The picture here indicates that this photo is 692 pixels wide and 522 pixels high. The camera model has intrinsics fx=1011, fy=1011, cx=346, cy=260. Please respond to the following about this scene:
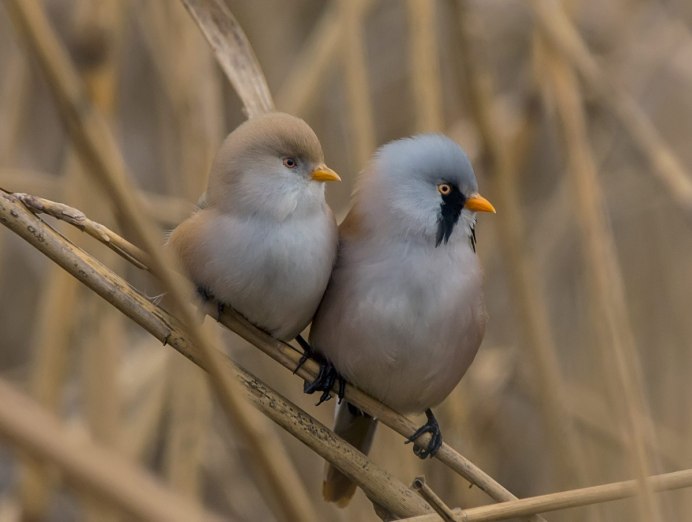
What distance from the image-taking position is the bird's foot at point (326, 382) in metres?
1.76

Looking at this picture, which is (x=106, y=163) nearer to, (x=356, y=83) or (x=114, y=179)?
(x=114, y=179)

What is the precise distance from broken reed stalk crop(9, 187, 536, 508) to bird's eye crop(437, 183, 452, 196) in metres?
0.37

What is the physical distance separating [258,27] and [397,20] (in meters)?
0.54

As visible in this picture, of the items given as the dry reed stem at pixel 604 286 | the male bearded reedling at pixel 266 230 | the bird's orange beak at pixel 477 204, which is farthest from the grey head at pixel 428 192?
the dry reed stem at pixel 604 286

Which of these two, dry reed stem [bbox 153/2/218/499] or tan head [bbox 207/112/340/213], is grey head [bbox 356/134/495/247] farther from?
dry reed stem [bbox 153/2/218/499]

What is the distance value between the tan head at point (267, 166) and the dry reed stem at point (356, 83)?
0.52 metres

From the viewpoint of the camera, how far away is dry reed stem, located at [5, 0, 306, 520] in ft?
3.05

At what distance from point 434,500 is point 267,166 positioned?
2.02 feet

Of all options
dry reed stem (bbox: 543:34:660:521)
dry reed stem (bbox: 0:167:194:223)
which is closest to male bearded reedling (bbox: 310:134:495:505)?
dry reed stem (bbox: 543:34:660:521)

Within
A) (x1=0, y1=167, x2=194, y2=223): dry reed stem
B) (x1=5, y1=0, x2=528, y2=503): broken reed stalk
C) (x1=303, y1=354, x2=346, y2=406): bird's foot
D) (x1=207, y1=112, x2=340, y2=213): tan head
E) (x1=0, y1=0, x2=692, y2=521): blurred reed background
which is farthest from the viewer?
(x1=0, y1=167, x2=194, y2=223): dry reed stem

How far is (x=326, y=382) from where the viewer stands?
1771mm

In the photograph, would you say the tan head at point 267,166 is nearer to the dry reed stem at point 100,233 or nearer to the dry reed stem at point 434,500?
the dry reed stem at point 100,233

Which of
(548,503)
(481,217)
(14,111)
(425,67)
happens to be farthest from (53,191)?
(548,503)

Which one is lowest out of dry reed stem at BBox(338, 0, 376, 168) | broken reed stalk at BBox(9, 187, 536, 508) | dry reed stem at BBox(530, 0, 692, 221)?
broken reed stalk at BBox(9, 187, 536, 508)
